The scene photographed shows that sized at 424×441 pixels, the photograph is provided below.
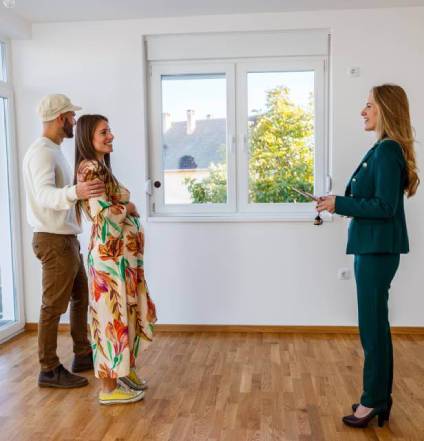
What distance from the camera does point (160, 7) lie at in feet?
12.2

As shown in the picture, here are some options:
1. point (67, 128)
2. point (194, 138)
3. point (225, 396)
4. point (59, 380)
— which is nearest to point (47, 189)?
point (67, 128)

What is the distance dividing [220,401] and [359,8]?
287cm

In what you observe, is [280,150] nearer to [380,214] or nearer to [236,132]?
[236,132]

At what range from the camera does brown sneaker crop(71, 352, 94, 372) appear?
3262mm

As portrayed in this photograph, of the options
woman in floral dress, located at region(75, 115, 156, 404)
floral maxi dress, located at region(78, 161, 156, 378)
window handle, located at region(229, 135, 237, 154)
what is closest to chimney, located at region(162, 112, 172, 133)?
window handle, located at region(229, 135, 237, 154)

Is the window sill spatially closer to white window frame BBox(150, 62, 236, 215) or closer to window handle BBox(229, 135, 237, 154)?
white window frame BBox(150, 62, 236, 215)

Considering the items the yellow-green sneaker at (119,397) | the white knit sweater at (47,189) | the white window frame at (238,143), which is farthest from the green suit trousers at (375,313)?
the white window frame at (238,143)

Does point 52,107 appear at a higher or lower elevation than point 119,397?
higher

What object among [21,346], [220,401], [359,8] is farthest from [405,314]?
[21,346]

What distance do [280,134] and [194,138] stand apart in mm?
675

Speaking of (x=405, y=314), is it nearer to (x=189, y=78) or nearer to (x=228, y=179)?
(x=228, y=179)

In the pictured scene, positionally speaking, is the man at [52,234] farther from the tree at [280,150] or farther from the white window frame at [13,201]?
the tree at [280,150]

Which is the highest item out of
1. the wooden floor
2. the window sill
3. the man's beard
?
the man's beard

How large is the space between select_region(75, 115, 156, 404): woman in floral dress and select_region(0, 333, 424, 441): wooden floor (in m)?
0.27
